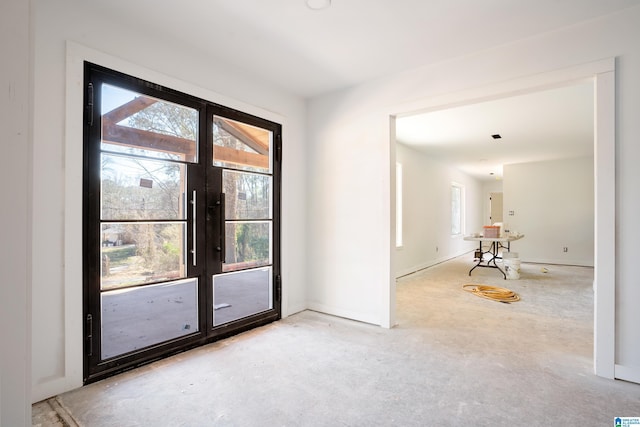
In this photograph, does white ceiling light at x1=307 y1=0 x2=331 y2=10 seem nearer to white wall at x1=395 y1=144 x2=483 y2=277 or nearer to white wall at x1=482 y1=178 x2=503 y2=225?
white wall at x1=395 y1=144 x2=483 y2=277

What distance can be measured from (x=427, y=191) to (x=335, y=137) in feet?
14.3

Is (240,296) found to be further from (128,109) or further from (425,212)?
(425,212)

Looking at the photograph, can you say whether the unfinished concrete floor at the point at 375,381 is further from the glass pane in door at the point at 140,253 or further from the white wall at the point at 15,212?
the white wall at the point at 15,212

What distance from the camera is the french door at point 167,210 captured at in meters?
2.21

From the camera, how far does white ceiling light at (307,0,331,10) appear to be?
211cm

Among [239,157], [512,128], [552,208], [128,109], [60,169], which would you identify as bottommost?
[552,208]

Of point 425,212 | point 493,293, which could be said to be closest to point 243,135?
point 493,293

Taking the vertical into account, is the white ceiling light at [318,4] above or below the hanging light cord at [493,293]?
above

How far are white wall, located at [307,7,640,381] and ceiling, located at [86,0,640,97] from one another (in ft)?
0.47

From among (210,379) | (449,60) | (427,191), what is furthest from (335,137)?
(427,191)

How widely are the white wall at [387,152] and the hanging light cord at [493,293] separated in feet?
6.97

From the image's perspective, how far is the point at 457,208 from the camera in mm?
9867

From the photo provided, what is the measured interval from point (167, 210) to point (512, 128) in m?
5.31

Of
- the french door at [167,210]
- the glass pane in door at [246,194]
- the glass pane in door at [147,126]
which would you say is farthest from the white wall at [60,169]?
the glass pane in door at [246,194]
